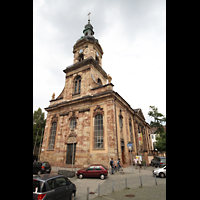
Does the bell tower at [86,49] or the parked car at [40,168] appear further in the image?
the bell tower at [86,49]

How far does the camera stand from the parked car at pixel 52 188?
5048mm

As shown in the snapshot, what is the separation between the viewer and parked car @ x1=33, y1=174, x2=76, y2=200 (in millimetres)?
5048

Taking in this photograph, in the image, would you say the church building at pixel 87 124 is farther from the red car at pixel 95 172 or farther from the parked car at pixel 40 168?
the red car at pixel 95 172

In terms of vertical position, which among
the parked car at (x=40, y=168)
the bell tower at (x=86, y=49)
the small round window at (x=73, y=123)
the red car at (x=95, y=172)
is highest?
the bell tower at (x=86, y=49)

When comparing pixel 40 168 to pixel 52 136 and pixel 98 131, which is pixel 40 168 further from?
pixel 52 136

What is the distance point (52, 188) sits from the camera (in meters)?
5.56

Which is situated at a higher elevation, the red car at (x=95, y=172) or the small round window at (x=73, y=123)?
the small round window at (x=73, y=123)

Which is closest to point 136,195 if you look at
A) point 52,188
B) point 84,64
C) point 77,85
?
point 52,188

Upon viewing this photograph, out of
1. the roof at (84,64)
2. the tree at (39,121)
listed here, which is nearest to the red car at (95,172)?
the roof at (84,64)

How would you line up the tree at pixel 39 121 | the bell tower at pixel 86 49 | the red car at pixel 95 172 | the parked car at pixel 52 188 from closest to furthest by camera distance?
the parked car at pixel 52 188 → the red car at pixel 95 172 → the bell tower at pixel 86 49 → the tree at pixel 39 121

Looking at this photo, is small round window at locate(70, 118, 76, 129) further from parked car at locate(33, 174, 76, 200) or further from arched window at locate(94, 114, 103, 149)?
parked car at locate(33, 174, 76, 200)

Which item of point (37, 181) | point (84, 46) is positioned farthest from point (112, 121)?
point (84, 46)
